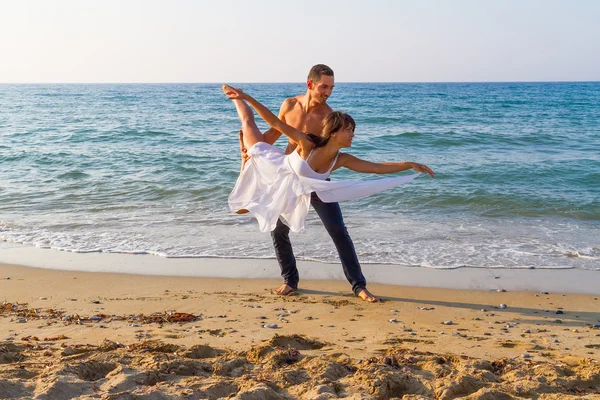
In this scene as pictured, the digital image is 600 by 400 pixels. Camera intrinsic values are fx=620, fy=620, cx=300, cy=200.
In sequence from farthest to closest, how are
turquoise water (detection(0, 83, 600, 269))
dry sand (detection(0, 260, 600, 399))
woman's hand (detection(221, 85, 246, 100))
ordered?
turquoise water (detection(0, 83, 600, 269)) < woman's hand (detection(221, 85, 246, 100)) < dry sand (detection(0, 260, 600, 399))

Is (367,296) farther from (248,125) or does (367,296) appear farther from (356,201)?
(356,201)

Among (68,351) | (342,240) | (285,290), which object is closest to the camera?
(68,351)

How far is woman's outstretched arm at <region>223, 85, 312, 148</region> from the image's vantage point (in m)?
4.94

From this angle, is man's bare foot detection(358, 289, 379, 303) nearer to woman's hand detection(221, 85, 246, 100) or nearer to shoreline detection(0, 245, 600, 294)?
shoreline detection(0, 245, 600, 294)

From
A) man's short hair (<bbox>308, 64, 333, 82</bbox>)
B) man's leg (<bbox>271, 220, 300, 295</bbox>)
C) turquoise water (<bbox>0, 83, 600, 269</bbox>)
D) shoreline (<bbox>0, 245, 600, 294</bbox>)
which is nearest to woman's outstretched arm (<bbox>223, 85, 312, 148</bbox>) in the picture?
man's short hair (<bbox>308, 64, 333, 82</bbox>)

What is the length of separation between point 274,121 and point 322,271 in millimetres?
2086

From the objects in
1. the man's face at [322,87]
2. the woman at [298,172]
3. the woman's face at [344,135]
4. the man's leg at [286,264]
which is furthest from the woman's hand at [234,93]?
the man's leg at [286,264]

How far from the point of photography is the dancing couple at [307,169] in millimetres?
5168

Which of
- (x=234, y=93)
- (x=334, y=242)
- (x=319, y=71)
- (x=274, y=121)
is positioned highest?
(x=319, y=71)

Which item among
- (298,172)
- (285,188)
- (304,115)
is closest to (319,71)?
(304,115)

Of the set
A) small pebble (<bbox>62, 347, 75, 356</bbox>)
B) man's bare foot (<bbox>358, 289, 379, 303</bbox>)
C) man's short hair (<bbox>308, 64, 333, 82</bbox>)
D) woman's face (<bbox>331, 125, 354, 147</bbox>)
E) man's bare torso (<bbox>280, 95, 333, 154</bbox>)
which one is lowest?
man's bare foot (<bbox>358, 289, 379, 303</bbox>)

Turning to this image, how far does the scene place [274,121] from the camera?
496 centimetres

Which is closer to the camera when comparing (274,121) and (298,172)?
(274,121)

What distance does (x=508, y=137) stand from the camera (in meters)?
19.6
